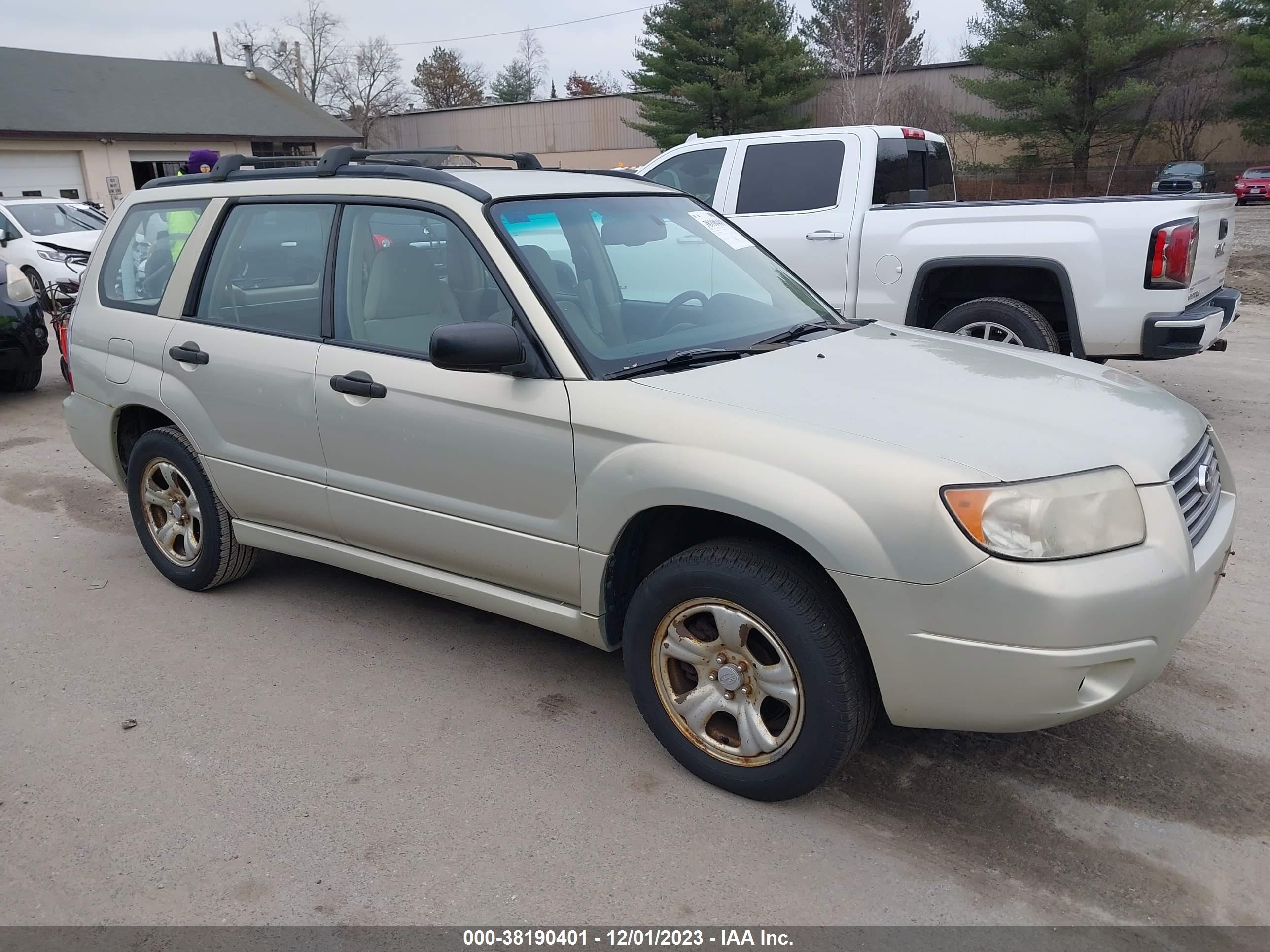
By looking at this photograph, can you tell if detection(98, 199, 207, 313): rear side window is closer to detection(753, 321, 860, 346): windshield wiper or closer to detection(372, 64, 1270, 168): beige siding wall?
detection(753, 321, 860, 346): windshield wiper

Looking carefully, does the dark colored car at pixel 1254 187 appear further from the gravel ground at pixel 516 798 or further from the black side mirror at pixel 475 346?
the black side mirror at pixel 475 346

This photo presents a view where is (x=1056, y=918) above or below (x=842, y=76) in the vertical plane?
below

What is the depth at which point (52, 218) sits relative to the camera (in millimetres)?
15430

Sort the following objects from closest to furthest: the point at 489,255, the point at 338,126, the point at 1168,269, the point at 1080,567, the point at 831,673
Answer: the point at 1080,567 < the point at 831,673 < the point at 489,255 < the point at 1168,269 < the point at 338,126

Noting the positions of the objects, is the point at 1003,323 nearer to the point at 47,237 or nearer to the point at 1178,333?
the point at 1178,333

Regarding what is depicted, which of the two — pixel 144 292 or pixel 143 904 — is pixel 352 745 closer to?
pixel 143 904

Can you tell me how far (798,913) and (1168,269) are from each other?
5036 mm

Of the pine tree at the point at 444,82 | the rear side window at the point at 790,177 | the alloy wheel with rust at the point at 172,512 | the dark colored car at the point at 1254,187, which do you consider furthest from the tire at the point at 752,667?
the pine tree at the point at 444,82

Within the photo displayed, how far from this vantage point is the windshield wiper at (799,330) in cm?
358

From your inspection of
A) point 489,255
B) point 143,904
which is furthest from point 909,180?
point 143,904

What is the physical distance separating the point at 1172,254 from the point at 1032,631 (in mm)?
4489

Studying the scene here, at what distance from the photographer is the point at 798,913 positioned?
101 inches

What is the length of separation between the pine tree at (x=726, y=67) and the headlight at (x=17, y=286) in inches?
1031

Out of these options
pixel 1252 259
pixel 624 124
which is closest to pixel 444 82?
pixel 624 124
